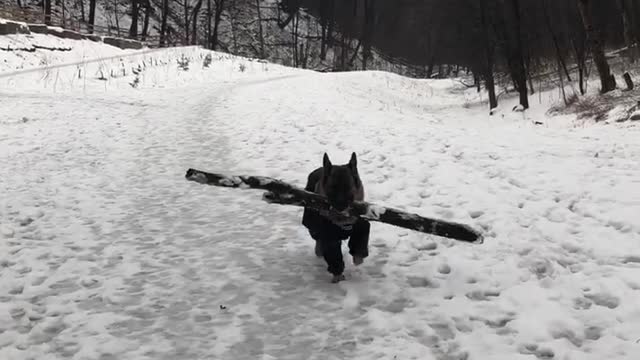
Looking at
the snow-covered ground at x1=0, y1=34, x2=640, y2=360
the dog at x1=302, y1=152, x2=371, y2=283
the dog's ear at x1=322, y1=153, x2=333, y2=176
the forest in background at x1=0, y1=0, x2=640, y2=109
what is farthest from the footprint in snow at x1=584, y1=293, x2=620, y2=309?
the forest in background at x1=0, y1=0, x2=640, y2=109

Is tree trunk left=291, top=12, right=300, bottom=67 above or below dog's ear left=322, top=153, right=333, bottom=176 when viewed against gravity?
above

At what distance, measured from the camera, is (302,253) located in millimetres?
6559

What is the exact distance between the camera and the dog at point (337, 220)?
5.04m

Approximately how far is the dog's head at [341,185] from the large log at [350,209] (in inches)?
3.5

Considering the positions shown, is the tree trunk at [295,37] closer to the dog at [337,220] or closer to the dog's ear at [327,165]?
the dog at [337,220]

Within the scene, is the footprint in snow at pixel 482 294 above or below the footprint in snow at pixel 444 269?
below

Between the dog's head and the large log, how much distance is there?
3.5 inches

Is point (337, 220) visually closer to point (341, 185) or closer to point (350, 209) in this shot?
point (350, 209)

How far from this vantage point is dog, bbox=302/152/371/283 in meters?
5.04

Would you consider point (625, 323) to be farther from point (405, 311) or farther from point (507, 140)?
point (507, 140)

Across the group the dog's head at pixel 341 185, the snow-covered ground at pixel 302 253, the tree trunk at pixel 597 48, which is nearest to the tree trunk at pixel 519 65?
the tree trunk at pixel 597 48

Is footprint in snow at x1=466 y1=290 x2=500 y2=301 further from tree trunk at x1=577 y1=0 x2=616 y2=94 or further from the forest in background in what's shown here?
tree trunk at x1=577 y1=0 x2=616 y2=94

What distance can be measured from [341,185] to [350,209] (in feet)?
0.75

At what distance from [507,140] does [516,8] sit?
41.5ft
